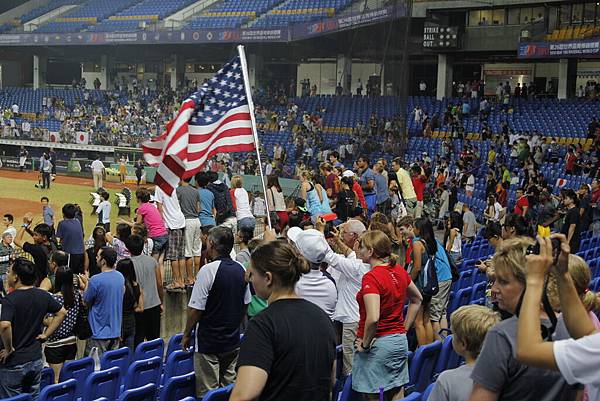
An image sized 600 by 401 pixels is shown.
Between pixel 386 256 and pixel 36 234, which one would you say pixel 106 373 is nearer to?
pixel 386 256

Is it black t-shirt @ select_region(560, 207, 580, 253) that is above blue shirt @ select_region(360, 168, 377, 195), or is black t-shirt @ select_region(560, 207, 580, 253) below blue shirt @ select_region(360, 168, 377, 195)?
below

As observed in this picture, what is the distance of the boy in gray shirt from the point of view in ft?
25.8

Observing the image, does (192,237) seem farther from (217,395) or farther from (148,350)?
(217,395)

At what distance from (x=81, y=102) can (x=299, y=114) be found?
2272 cm

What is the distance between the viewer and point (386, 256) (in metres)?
5.75

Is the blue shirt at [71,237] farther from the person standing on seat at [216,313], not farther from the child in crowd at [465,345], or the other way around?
the child in crowd at [465,345]

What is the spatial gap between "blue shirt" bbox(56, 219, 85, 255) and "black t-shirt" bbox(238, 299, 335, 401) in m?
7.98

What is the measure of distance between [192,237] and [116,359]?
4407 millimetres

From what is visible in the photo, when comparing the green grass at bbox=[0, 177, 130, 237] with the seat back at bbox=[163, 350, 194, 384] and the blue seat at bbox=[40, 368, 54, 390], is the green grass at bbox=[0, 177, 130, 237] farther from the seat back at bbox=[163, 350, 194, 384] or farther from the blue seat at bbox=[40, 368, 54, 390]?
the seat back at bbox=[163, 350, 194, 384]

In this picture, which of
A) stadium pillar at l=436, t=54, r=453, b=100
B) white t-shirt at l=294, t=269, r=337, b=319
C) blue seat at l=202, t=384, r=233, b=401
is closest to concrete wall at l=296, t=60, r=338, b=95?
stadium pillar at l=436, t=54, r=453, b=100

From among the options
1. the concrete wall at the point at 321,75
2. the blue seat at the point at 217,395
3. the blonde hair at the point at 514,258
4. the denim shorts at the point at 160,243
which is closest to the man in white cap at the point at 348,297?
the blue seat at the point at 217,395

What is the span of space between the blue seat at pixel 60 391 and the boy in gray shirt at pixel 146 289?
2.34 metres

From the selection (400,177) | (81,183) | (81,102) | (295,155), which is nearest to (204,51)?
(81,102)

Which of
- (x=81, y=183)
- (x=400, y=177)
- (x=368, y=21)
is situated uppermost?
(x=368, y=21)
